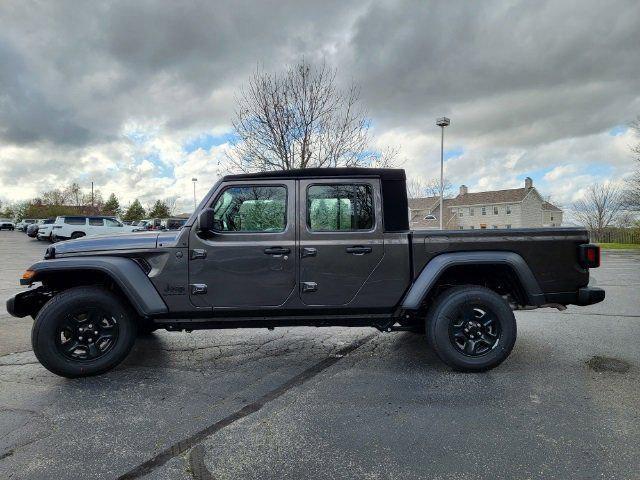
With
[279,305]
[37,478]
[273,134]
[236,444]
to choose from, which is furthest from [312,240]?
[273,134]

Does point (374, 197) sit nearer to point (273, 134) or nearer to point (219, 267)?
point (219, 267)

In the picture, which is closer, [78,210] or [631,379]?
[631,379]

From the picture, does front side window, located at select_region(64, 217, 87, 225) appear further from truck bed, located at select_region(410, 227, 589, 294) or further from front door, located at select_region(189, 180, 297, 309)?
truck bed, located at select_region(410, 227, 589, 294)

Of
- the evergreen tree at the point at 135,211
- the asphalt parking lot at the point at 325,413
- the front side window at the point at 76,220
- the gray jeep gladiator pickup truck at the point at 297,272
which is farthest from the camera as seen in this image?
the evergreen tree at the point at 135,211

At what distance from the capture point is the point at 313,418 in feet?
9.91

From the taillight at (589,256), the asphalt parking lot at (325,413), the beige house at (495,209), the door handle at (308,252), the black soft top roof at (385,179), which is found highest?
the beige house at (495,209)

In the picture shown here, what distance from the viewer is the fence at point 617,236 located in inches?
1344

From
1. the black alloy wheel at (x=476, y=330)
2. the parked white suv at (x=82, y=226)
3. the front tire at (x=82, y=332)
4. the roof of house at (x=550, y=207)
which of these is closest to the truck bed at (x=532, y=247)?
the black alloy wheel at (x=476, y=330)

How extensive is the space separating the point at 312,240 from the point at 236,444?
6.10ft

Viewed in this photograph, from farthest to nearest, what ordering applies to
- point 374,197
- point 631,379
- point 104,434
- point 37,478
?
1. point 374,197
2. point 631,379
3. point 104,434
4. point 37,478

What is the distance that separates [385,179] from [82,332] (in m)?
3.17

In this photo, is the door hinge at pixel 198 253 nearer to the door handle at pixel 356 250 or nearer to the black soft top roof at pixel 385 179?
the black soft top roof at pixel 385 179

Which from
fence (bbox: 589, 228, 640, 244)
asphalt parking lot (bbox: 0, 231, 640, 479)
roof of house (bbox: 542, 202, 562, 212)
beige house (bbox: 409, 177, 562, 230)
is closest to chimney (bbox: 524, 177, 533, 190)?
beige house (bbox: 409, 177, 562, 230)

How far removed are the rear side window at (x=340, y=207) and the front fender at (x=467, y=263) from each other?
692 mm
